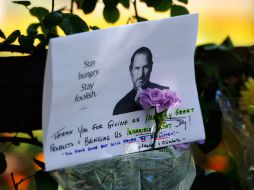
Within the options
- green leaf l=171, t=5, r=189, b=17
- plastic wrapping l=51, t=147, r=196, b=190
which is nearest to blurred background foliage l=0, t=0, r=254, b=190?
green leaf l=171, t=5, r=189, b=17

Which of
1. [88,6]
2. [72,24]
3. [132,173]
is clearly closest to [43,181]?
[132,173]

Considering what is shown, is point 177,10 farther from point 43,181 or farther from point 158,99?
point 43,181

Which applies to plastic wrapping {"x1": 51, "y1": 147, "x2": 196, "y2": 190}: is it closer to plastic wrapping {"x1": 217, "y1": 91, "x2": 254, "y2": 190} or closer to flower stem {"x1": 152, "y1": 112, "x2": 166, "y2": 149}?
flower stem {"x1": 152, "y1": 112, "x2": 166, "y2": 149}

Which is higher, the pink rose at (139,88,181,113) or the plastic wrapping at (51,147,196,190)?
the pink rose at (139,88,181,113)

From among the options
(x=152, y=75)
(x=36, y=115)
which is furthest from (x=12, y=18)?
(x=152, y=75)

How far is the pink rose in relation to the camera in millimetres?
673

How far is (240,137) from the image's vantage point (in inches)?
39.7

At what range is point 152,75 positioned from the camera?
699 millimetres

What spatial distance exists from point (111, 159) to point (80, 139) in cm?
7

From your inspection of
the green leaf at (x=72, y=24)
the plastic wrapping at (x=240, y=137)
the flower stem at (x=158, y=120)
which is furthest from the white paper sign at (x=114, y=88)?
the plastic wrapping at (x=240, y=137)

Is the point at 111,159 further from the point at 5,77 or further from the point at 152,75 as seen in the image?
the point at 5,77

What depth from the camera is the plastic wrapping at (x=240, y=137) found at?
3.16 feet

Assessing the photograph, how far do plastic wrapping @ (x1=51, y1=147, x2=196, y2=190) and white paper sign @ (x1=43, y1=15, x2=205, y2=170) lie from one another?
2cm

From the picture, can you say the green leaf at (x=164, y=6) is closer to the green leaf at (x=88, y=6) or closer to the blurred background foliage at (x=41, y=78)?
the blurred background foliage at (x=41, y=78)
